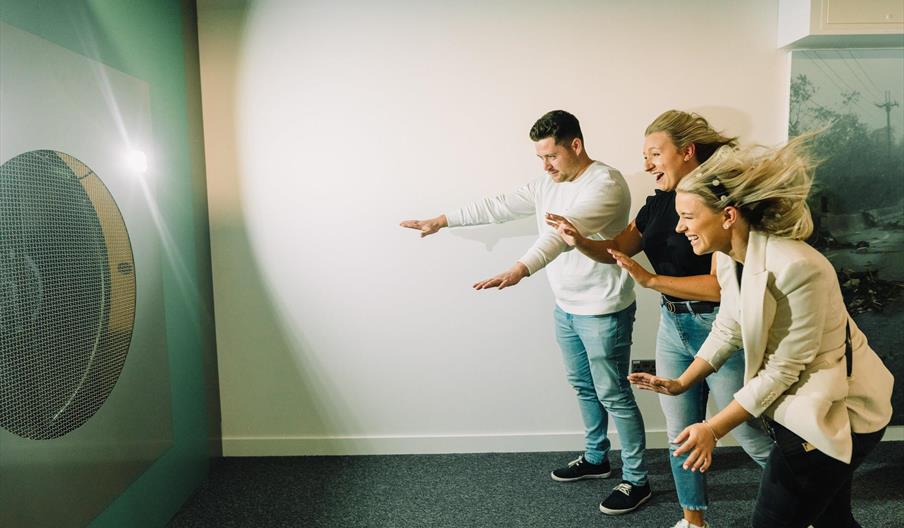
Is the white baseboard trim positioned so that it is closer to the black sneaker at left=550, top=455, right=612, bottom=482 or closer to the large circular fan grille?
the black sneaker at left=550, top=455, right=612, bottom=482

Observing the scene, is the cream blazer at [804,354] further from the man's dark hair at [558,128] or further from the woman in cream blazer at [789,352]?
the man's dark hair at [558,128]

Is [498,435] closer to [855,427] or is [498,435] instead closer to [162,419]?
[162,419]

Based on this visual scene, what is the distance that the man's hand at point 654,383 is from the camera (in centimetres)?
146

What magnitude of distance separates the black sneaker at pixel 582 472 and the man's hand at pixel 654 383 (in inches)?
41.3

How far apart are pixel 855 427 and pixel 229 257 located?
2396 mm

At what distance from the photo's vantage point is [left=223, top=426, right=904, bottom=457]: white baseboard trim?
2.71m

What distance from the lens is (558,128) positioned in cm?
211

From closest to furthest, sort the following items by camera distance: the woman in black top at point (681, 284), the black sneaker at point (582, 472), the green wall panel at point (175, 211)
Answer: the woman in black top at point (681, 284) → the green wall panel at point (175, 211) → the black sneaker at point (582, 472)

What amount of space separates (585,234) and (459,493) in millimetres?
1185

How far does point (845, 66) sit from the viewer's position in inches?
98.7

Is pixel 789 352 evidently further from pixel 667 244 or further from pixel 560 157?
pixel 560 157

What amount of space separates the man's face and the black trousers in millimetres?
1156

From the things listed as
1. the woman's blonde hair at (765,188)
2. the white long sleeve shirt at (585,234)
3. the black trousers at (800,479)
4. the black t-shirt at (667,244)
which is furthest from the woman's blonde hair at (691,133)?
the black trousers at (800,479)

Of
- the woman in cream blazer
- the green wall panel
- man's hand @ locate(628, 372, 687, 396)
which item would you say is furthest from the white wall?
the woman in cream blazer
